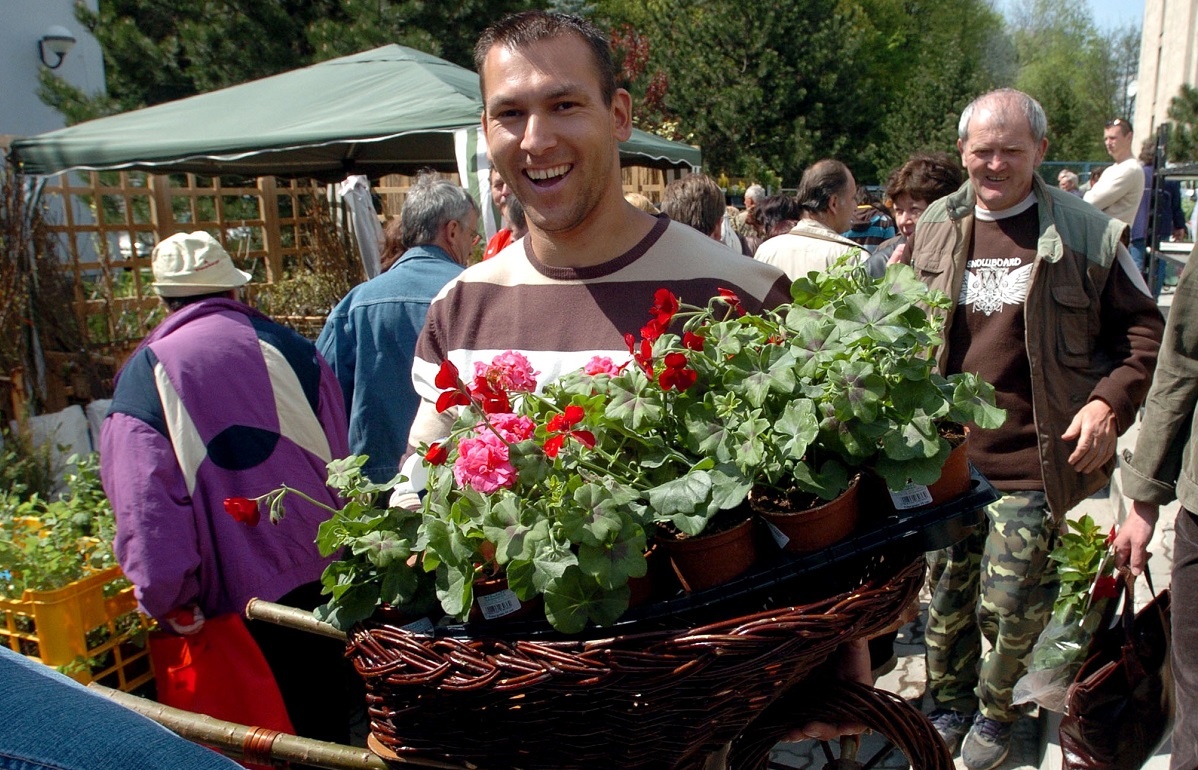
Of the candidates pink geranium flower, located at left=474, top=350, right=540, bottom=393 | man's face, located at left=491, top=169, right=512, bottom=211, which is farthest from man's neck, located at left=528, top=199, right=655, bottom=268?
man's face, located at left=491, top=169, right=512, bottom=211

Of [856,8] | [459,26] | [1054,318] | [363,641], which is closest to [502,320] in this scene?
[363,641]

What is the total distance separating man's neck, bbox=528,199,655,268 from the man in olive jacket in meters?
1.33

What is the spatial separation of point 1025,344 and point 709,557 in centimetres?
228

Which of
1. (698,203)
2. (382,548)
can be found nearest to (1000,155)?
(698,203)

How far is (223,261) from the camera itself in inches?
121

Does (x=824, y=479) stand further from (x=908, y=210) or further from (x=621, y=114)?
(x=908, y=210)

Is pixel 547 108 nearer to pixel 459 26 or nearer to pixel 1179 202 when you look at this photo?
pixel 1179 202

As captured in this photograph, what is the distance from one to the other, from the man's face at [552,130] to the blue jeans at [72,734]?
3.62 feet

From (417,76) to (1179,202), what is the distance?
887cm

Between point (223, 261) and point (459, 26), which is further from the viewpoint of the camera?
point (459, 26)

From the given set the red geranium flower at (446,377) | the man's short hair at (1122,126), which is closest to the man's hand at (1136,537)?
the red geranium flower at (446,377)

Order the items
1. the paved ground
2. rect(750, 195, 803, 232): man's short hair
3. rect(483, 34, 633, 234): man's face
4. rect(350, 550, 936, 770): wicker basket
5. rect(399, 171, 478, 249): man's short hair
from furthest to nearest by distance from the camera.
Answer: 1. rect(750, 195, 803, 232): man's short hair
2. rect(399, 171, 478, 249): man's short hair
3. the paved ground
4. rect(483, 34, 633, 234): man's face
5. rect(350, 550, 936, 770): wicker basket

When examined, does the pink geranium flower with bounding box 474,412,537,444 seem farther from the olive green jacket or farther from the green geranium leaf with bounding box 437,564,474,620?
the olive green jacket

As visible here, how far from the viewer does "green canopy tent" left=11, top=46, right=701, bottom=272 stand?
20.4 feet
